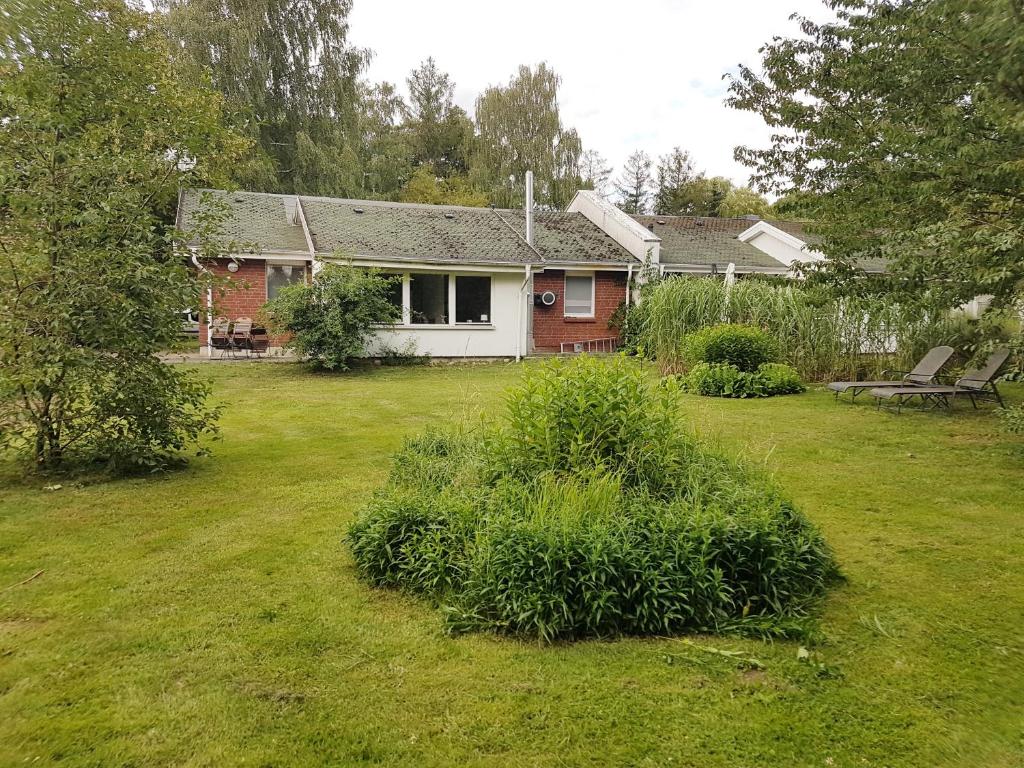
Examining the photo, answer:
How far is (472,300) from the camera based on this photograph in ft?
58.7

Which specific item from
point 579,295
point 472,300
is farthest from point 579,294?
point 472,300

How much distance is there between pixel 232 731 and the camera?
8.04 ft

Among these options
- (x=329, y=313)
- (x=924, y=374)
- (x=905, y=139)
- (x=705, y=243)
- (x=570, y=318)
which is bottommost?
(x=924, y=374)

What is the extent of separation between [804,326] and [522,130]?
27.1 metres

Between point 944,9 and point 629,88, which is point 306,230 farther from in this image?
point 944,9

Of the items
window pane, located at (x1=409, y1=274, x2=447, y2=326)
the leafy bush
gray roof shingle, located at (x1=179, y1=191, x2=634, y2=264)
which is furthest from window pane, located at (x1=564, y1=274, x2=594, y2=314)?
the leafy bush

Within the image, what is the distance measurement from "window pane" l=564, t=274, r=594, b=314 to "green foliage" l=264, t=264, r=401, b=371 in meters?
7.27

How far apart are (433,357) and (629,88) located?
9.82 metres

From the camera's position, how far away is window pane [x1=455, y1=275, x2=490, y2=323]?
1780 cm

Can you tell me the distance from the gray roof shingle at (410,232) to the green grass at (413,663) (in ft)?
41.0

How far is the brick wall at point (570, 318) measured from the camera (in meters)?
20.0

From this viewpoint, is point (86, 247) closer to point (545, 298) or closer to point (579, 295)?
point (545, 298)

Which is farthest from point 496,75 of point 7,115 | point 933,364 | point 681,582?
point 681,582

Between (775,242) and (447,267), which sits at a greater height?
(775,242)
